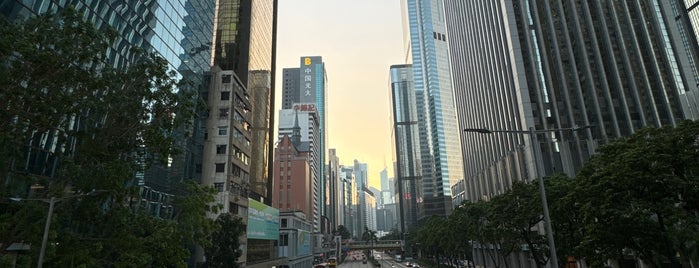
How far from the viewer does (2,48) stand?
13.8m

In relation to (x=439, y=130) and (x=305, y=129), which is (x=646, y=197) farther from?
(x=439, y=130)

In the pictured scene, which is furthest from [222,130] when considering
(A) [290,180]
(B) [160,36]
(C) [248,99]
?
(A) [290,180]

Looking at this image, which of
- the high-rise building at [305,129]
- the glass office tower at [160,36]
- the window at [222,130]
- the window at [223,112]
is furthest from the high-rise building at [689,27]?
the high-rise building at [305,129]

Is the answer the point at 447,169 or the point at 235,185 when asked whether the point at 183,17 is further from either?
the point at 447,169

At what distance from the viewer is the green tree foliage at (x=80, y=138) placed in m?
14.8

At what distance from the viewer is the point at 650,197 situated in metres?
18.0

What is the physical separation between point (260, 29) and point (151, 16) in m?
39.2

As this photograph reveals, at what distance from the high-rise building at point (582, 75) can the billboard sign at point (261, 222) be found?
133ft

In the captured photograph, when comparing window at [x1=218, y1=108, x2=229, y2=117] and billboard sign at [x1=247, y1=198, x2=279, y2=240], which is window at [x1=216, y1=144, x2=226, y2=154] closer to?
window at [x1=218, y1=108, x2=229, y2=117]

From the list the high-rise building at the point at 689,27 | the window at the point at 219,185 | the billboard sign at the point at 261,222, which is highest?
Answer: the high-rise building at the point at 689,27

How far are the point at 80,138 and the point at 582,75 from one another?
225 feet

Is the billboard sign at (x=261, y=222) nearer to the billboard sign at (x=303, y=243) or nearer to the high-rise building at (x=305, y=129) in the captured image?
the billboard sign at (x=303, y=243)

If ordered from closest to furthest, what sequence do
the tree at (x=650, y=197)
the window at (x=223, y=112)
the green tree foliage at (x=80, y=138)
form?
the green tree foliage at (x=80, y=138)
the tree at (x=650, y=197)
the window at (x=223, y=112)

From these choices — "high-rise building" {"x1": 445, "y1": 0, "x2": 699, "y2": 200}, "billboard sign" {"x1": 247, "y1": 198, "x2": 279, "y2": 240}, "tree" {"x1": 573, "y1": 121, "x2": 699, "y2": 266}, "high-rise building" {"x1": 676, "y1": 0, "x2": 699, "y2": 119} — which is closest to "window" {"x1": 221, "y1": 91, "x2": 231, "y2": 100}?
"billboard sign" {"x1": 247, "y1": 198, "x2": 279, "y2": 240}
